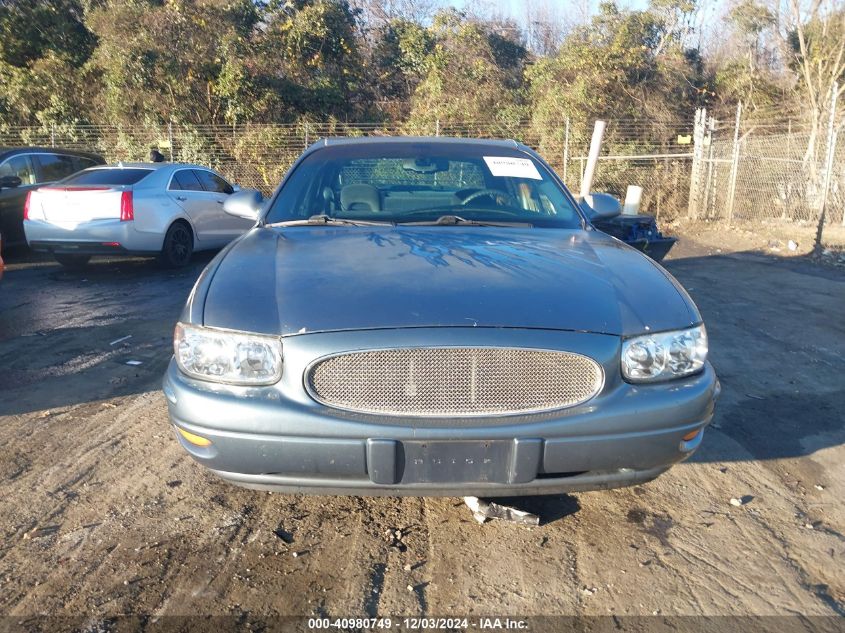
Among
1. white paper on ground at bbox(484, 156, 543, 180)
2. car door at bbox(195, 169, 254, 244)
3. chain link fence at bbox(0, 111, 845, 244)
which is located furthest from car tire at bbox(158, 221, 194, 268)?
chain link fence at bbox(0, 111, 845, 244)

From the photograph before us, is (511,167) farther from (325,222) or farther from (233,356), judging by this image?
(233,356)

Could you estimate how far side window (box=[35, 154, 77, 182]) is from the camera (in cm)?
1053

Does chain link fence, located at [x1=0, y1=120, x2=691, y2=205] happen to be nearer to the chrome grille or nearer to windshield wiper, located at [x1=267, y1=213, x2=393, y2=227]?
windshield wiper, located at [x1=267, y1=213, x2=393, y2=227]

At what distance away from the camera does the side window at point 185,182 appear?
987cm

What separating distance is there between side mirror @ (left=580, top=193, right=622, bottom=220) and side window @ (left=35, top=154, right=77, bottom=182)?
8.81m

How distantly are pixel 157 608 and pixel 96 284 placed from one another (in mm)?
6948

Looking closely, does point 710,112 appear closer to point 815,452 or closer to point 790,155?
point 790,155

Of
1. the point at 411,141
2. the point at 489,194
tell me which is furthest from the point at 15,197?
the point at 489,194

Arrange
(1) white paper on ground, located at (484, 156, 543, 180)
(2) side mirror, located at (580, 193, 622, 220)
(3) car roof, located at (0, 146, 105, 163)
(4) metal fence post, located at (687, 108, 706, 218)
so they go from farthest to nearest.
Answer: (4) metal fence post, located at (687, 108, 706, 218)
(3) car roof, located at (0, 146, 105, 163)
(2) side mirror, located at (580, 193, 622, 220)
(1) white paper on ground, located at (484, 156, 543, 180)

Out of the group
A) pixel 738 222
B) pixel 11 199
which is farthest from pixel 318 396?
pixel 738 222

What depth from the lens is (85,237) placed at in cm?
889

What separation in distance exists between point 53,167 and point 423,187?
8.44 m

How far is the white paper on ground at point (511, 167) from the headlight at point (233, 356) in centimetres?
222

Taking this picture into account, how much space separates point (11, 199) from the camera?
998 cm
